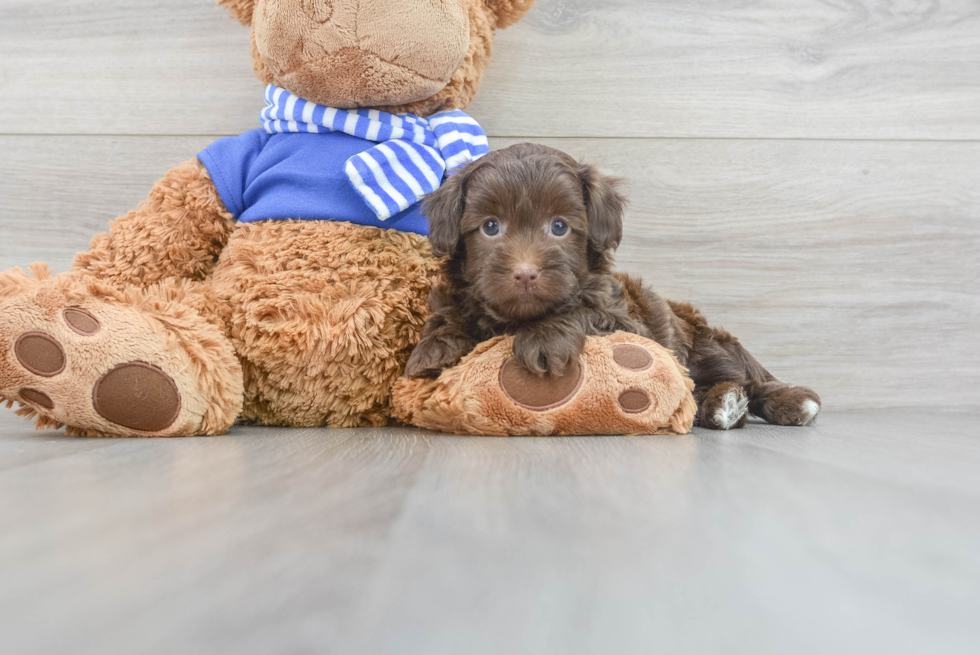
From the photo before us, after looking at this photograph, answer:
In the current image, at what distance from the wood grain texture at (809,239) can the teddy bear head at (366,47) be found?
20.0 inches

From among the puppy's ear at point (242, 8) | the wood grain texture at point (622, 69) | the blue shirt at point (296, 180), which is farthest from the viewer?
the wood grain texture at point (622, 69)

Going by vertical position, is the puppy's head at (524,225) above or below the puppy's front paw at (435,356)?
above

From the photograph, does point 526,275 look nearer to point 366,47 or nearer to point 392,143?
point 392,143

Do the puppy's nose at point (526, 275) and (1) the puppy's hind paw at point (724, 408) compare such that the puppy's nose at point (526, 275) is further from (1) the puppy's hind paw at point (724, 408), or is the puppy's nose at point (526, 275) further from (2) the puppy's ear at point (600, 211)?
(1) the puppy's hind paw at point (724, 408)

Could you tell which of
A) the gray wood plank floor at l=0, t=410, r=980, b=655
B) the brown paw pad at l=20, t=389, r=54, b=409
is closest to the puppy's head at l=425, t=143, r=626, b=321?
the gray wood plank floor at l=0, t=410, r=980, b=655

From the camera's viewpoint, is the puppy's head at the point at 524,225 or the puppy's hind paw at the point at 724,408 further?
the puppy's hind paw at the point at 724,408

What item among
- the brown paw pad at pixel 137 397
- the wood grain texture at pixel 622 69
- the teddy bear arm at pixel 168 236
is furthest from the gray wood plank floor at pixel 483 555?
the wood grain texture at pixel 622 69

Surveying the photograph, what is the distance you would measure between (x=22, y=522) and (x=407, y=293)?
0.95 m

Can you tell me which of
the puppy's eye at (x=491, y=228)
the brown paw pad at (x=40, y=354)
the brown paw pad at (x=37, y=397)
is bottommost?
the brown paw pad at (x=37, y=397)

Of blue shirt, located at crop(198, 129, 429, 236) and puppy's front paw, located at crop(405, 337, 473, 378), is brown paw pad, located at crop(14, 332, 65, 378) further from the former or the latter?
puppy's front paw, located at crop(405, 337, 473, 378)

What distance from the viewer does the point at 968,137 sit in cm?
200

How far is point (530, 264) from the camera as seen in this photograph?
50.4 inches

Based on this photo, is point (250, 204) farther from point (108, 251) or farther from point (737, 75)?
point (737, 75)

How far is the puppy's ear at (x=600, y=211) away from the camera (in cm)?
140
